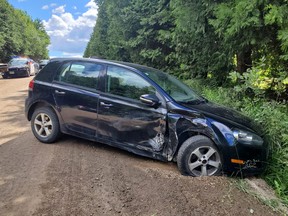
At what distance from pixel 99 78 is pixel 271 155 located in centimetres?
312

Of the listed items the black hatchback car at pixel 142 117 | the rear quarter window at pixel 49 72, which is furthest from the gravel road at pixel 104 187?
the rear quarter window at pixel 49 72

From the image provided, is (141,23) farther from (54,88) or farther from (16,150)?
(16,150)

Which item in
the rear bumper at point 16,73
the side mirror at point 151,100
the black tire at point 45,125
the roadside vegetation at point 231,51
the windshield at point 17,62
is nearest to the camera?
the side mirror at point 151,100

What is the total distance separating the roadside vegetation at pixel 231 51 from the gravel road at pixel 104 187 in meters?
1.02

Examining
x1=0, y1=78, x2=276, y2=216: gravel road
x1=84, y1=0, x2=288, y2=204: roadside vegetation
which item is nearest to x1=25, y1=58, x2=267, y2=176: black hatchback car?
x1=0, y1=78, x2=276, y2=216: gravel road

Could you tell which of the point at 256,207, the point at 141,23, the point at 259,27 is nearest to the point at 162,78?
the point at 259,27

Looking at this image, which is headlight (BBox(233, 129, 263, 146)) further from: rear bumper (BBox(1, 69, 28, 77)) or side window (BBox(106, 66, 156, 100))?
rear bumper (BBox(1, 69, 28, 77))

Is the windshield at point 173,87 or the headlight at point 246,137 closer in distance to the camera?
the headlight at point 246,137

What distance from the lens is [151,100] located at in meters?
4.71

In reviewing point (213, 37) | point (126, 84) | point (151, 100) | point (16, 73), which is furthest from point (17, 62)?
point (151, 100)

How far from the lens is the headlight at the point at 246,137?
14.2 ft

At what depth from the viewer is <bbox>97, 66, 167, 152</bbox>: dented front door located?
4.77m

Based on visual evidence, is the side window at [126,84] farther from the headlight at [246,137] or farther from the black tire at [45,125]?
the headlight at [246,137]

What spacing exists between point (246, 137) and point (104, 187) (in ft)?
6.98
